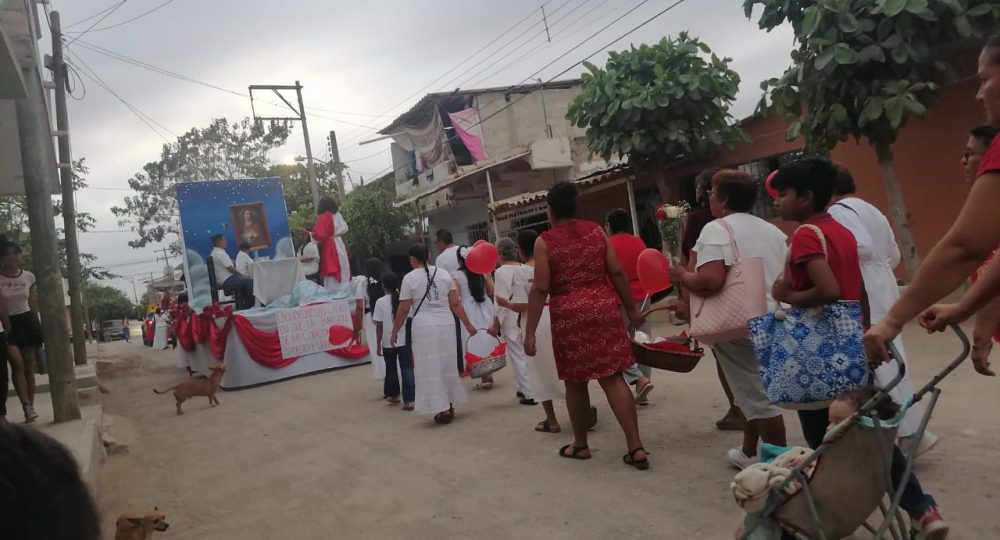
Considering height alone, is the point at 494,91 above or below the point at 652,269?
above

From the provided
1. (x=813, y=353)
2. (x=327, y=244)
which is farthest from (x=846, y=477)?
(x=327, y=244)

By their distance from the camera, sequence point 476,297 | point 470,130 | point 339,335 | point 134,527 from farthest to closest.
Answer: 1. point 470,130
2. point 339,335
3. point 476,297
4. point 134,527

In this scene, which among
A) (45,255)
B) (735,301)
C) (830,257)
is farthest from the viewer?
(45,255)

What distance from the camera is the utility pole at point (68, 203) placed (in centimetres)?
1457

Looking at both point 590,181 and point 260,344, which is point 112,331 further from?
point 590,181

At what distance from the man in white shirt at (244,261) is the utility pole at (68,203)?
3456mm

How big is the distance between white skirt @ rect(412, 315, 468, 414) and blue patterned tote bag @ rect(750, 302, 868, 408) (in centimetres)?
398

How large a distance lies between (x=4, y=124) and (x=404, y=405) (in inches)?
230

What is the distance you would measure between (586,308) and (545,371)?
1200mm

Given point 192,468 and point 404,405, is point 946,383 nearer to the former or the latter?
point 404,405

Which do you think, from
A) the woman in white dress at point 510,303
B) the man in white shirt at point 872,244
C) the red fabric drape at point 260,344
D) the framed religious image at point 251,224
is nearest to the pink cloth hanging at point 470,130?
the framed religious image at point 251,224

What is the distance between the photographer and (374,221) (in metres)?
24.5

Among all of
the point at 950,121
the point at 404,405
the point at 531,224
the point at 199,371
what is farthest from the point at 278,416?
the point at 531,224

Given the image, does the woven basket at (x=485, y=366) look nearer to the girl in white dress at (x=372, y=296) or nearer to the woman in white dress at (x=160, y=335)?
the girl in white dress at (x=372, y=296)
